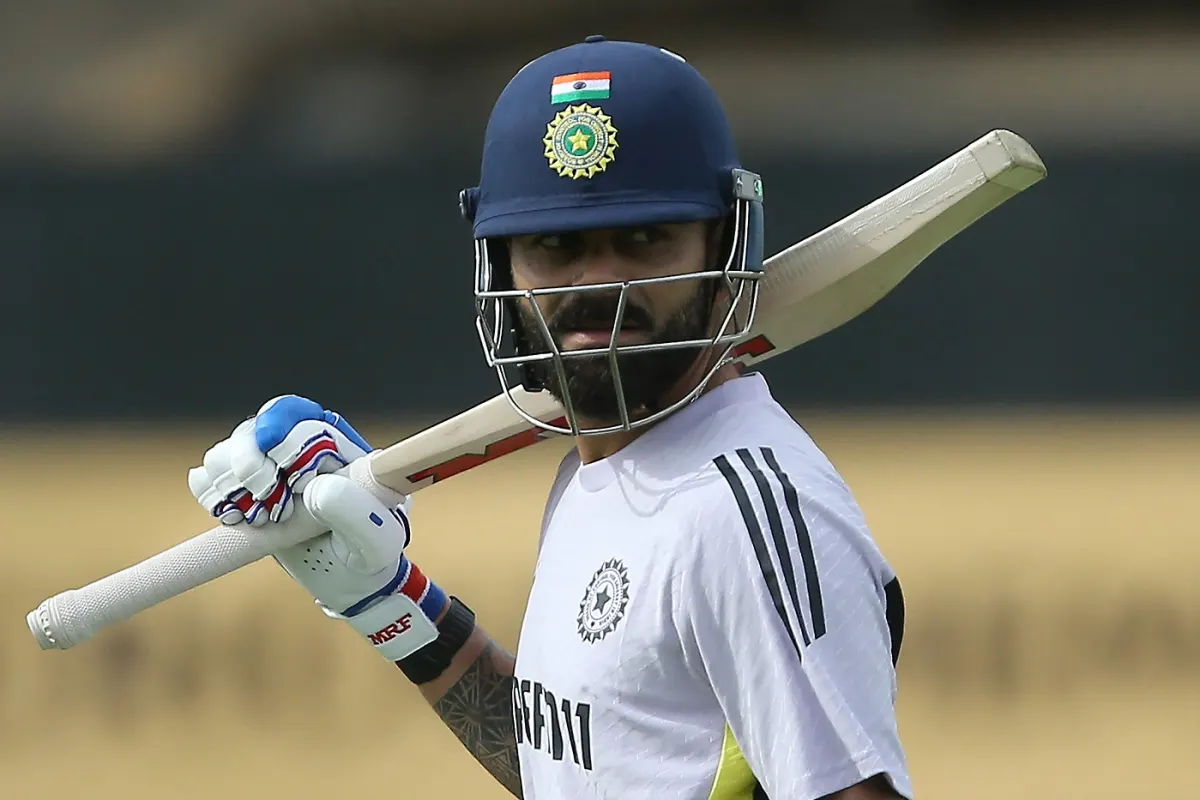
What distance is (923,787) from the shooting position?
393 cm

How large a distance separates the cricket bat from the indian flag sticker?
0.95 ft

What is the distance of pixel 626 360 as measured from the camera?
141cm

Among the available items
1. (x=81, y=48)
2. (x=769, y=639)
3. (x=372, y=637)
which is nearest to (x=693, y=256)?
(x=769, y=639)

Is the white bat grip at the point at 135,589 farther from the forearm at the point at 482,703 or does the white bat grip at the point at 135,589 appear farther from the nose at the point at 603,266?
the nose at the point at 603,266

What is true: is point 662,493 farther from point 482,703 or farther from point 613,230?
point 482,703

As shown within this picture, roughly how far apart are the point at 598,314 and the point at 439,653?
601 mm

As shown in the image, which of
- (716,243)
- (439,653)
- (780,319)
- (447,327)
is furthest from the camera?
(447,327)

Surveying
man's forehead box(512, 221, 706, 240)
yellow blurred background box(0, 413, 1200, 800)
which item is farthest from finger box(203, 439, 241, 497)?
yellow blurred background box(0, 413, 1200, 800)

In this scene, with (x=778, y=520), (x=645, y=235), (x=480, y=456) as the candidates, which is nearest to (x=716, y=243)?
(x=645, y=235)

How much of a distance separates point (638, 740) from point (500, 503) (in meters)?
3.55

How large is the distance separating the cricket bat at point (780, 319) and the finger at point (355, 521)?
46mm

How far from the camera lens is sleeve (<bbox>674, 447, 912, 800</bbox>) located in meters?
1.22

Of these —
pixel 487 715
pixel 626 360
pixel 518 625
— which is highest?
pixel 626 360

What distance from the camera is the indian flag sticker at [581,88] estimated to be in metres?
1.41
